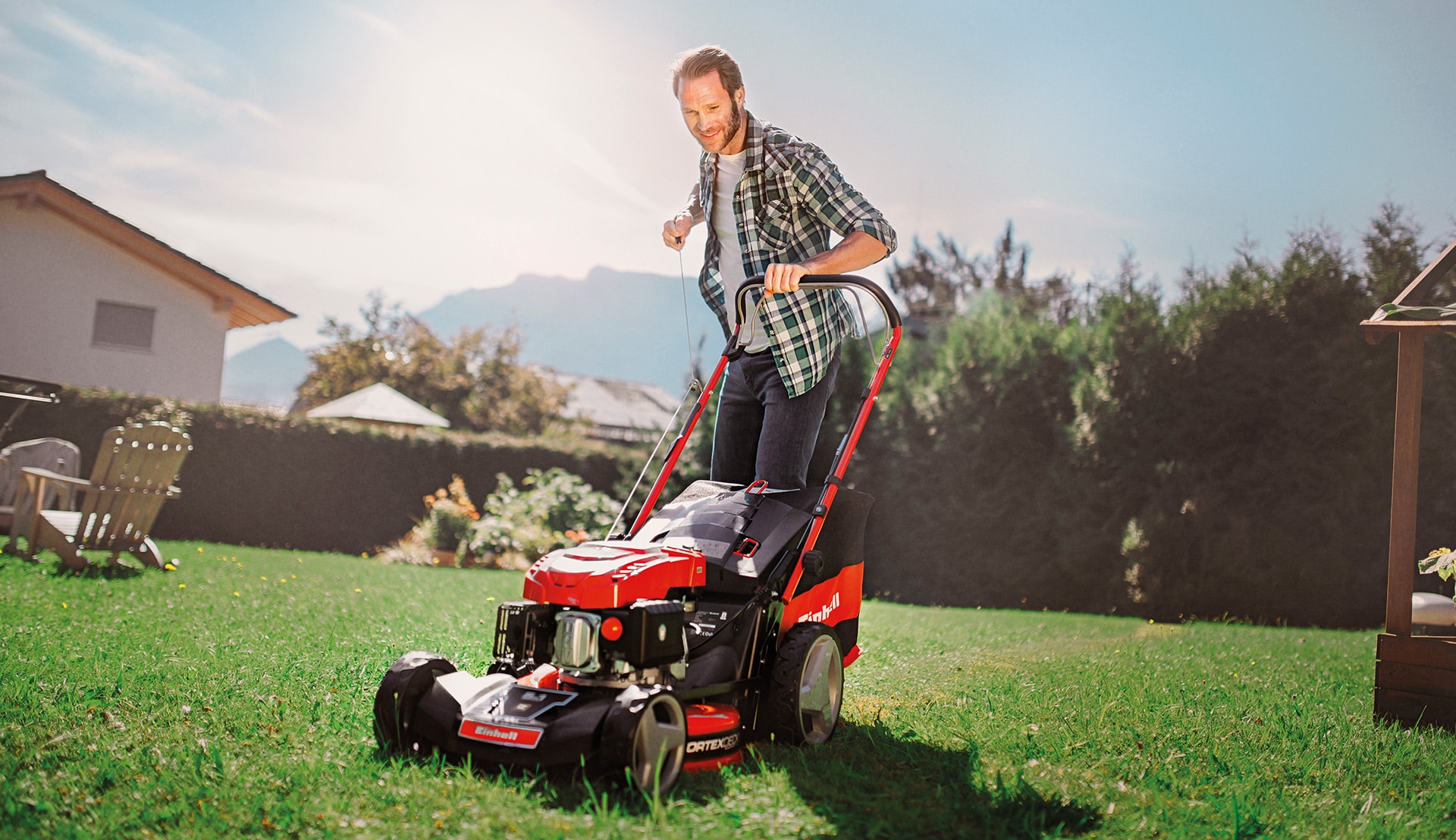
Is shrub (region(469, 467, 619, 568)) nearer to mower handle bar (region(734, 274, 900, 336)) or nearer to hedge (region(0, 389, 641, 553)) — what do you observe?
hedge (region(0, 389, 641, 553))

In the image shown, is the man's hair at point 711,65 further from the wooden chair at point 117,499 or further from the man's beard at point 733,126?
the wooden chair at point 117,499

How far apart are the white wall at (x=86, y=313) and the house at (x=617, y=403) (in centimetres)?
3334

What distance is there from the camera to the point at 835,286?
3164 millimetres

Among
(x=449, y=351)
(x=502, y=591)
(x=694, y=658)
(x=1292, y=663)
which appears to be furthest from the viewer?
(x=449, y=351)

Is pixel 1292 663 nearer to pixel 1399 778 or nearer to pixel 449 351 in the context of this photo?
pixel 1399 778

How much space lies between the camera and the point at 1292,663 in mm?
5320

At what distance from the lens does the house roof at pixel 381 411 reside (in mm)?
16766

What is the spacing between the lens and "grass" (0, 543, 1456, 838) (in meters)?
2.22

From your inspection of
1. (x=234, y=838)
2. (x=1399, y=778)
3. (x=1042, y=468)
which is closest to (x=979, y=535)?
(x=1042, y=468)

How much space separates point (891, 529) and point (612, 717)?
9.45m

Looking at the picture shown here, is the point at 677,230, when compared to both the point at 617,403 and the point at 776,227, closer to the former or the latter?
the point at 776,227

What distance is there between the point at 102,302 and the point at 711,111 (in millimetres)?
16552

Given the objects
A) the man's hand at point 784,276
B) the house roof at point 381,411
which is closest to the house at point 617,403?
the house roof at point 381,411

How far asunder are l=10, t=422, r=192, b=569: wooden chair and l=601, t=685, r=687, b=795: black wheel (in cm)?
575
